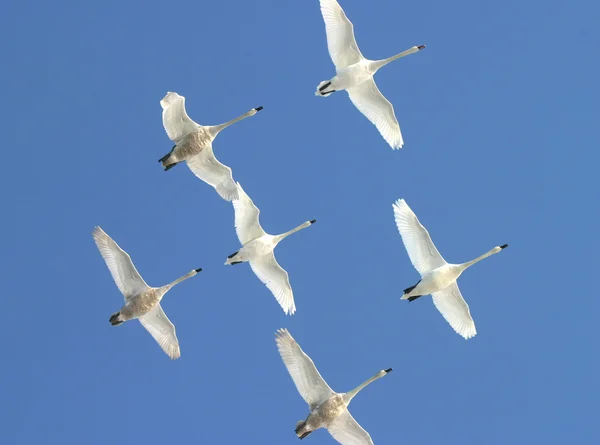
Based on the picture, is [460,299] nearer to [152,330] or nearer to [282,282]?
[282,282]

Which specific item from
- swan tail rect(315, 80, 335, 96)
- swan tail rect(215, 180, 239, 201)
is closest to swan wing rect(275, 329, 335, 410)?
swan tail rect(215, 180, 239, 201)

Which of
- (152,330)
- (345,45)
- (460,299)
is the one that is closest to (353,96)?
(345,45)

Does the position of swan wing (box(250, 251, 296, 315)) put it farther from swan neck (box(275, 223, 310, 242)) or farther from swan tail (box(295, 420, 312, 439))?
swan tail (box(295, 420, 312, 439))

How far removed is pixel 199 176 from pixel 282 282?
178 inches

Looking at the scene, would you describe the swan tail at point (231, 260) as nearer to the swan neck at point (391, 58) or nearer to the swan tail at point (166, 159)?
the swan tail at point (166, 159)

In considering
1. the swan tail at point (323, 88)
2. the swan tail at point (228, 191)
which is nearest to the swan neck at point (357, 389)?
the swan tail at point (228, 191)

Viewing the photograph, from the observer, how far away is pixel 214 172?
4122 centimetres

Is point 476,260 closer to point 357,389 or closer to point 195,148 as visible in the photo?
point 357,389

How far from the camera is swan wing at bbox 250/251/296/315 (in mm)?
41969

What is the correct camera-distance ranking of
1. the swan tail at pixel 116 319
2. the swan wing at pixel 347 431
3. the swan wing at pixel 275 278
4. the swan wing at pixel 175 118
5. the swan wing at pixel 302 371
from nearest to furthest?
1. the swan wing at pixel 302 371
2. the swan wing at pixel 347 431
3. the swan wing at pixel 175 118
4. the swan tail at pixel 116 319
5. the swan wing at pixel 275 278

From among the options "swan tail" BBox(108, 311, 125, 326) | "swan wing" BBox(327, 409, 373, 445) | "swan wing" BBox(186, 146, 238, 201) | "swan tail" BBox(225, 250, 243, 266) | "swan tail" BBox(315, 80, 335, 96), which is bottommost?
"swan wing" BBox(327, 409, 373, 445)

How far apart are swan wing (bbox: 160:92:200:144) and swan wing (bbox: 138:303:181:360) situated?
19.4 feet

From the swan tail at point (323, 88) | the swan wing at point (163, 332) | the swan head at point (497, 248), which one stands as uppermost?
the swan tail at point (323, 88)

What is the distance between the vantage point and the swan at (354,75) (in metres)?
39.8
